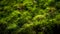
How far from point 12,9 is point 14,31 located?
0.35 metres

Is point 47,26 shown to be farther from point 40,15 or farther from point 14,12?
point 14,12

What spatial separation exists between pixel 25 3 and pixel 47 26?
1.55ft

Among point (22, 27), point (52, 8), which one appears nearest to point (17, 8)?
point (22, 27)

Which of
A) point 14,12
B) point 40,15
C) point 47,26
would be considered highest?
point 14,12

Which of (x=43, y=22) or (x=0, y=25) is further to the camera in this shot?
(x=0, y=25)

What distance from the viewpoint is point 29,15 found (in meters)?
2.72

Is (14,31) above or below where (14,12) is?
below

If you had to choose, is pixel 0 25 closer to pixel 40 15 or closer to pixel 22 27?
pixel 22 27

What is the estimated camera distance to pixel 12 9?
2742mm

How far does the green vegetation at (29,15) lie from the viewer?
2.67 metres

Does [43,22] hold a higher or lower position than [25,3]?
lower

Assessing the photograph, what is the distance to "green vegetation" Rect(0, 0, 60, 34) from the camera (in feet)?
8.75

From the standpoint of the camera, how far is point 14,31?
9.30 ft

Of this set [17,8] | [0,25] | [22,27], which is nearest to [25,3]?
[17,8]
